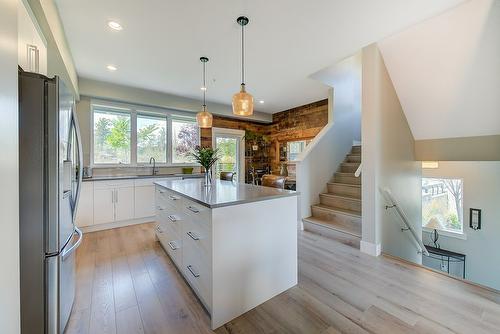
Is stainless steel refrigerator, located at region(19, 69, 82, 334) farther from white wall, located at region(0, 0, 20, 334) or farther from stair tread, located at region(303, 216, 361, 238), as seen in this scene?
stair tread, located at region(303, 216, 361, 238)

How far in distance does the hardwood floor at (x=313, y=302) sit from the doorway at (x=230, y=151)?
3677mm

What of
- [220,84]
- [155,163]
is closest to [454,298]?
[220,84]

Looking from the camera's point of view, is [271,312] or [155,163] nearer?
[271,312]

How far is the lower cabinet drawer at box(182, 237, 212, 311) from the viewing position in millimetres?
1597

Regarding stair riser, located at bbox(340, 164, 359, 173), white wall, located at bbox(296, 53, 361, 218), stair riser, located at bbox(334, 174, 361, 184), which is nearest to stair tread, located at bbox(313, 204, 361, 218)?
white wall, located at bbox(296, 53, 361, 218)

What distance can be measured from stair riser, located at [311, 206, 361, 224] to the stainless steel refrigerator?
11.0ft

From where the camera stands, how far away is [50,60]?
Result: 88.5 inches

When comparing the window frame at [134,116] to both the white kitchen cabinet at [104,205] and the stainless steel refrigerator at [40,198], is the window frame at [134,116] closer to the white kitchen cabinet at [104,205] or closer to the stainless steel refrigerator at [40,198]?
the white kitchen cabinet at [104,205]

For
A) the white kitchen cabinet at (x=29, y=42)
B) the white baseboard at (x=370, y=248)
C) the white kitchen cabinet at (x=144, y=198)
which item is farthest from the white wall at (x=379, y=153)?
the white kitchen cabinet at (x=144, y=198)

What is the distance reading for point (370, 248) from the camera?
2705mm

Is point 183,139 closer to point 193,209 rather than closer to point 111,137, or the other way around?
point 111,137

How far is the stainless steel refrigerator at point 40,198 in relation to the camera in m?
1.18

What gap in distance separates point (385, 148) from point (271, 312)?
2470 mm

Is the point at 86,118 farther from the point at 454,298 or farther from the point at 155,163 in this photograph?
the point at 454,298
